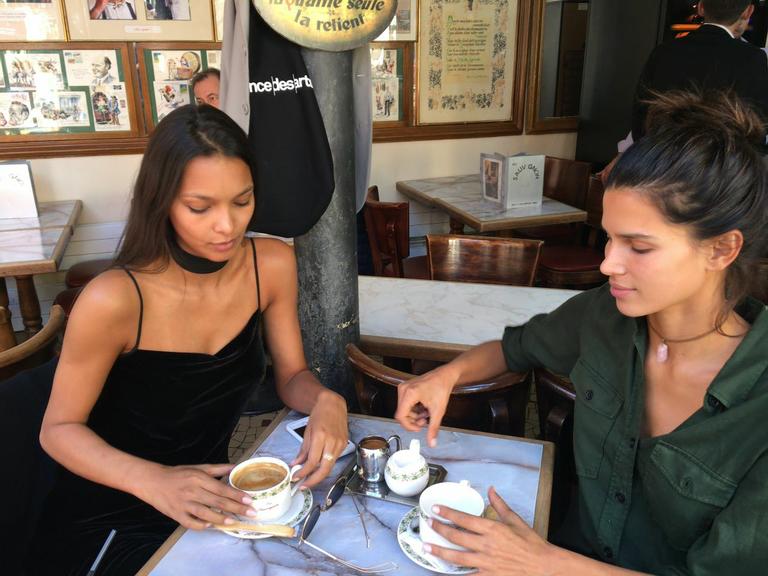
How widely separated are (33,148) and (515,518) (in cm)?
396

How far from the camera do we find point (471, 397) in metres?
1.50

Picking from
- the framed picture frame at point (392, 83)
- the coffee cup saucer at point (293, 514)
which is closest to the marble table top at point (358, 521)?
the coffee cup saucer at point (293, 514)

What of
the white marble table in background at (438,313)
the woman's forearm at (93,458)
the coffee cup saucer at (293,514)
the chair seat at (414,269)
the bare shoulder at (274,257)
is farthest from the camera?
the chair seat at (414,269)

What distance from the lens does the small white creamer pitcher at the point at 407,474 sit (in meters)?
1.17

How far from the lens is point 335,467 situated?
131 cm

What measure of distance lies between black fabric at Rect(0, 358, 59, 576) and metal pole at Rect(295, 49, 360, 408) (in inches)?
31.6

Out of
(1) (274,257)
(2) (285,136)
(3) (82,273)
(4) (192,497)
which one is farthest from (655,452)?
(3) (82,273)

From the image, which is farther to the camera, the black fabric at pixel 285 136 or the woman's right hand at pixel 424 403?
the black fabric at pixel 285 136

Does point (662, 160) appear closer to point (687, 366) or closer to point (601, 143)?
point (687, 366)

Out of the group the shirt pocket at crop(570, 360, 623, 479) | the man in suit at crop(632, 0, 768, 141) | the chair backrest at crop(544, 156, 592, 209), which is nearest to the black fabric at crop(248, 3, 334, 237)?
the shirt pocket at crop(570, 360, 623, 479)

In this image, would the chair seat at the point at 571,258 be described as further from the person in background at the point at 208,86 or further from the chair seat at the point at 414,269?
the person in background at the point at 208,86

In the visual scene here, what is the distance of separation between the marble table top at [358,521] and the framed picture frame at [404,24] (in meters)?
3.74

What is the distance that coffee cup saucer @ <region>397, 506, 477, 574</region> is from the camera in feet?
3.28

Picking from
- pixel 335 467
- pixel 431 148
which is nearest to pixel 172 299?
pixel 335 467
